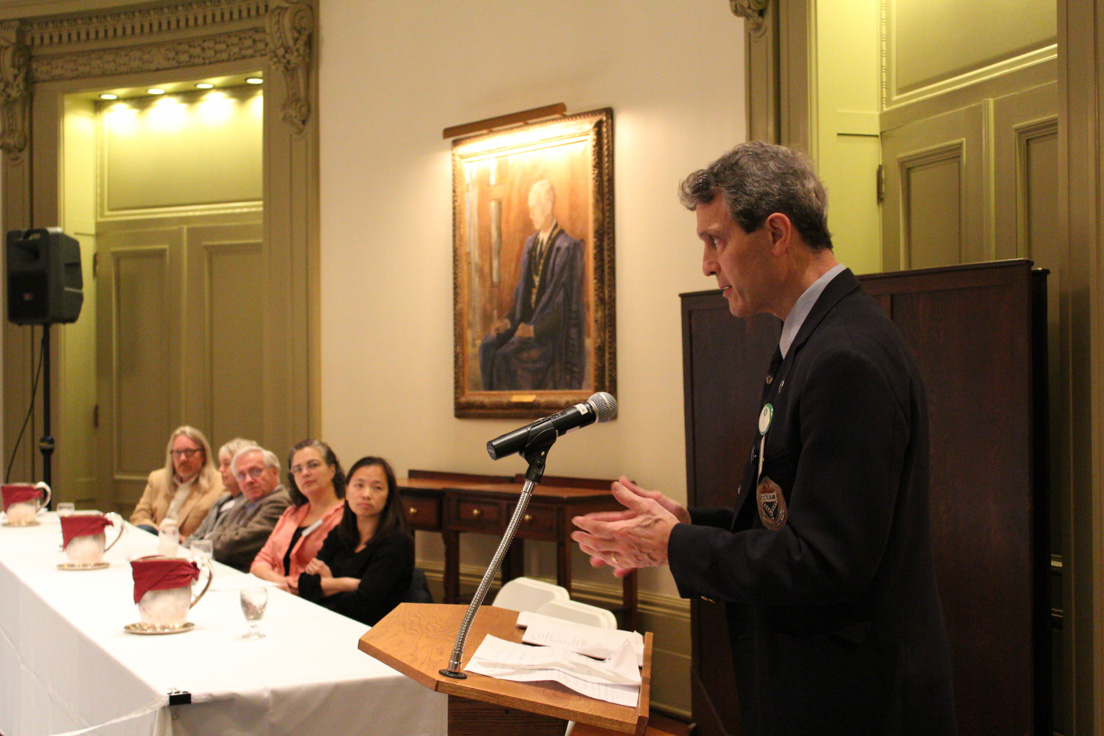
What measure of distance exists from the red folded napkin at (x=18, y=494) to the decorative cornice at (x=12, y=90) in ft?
11.2

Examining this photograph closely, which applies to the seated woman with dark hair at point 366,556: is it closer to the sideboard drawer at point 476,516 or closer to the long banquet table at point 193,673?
the long banquet table at point 193,673

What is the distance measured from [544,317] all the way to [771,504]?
376 cm

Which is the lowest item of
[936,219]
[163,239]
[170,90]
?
[936,219]

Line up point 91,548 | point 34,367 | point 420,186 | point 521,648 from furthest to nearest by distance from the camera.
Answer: point 34,367
point 420,186
point 91,548
point 521,648

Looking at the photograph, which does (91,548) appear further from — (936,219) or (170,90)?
(170,90)

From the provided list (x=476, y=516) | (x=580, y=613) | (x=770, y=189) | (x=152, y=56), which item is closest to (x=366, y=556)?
(x=580, y=613)

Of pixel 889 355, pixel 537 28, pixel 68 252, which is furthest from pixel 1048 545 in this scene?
pixel 68 252

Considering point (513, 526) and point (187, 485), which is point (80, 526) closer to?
point (187, 485)

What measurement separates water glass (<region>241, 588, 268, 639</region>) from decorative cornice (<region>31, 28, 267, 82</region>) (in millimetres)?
5012

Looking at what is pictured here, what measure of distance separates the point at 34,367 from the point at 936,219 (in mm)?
6057

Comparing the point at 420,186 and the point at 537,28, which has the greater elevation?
the point at 537,28

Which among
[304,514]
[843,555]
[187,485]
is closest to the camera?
[843,555]

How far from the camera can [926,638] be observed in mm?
1414

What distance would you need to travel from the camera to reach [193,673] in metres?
2.04
